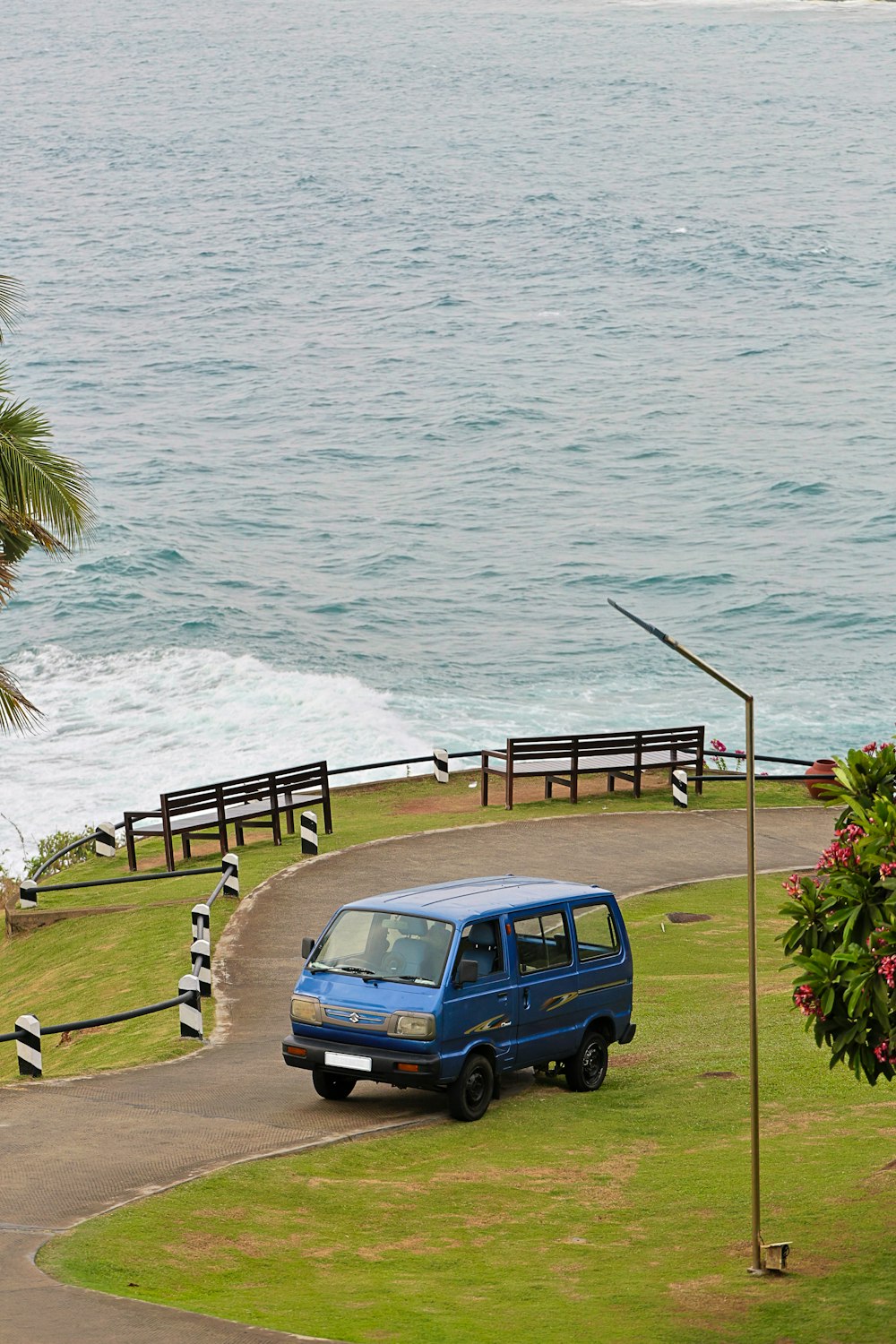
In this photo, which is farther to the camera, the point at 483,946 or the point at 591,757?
the point at 591,757


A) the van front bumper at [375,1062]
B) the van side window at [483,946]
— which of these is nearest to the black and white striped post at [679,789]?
the van side window at [483,946]

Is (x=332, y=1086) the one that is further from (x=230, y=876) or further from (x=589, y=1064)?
(x=230, y=876)

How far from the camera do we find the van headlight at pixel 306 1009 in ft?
46.7

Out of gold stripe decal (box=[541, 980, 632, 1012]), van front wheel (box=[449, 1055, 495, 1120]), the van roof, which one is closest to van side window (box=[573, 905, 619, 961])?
the van roof

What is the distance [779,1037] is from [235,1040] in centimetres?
556

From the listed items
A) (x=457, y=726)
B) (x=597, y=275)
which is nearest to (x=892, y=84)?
(x=597, y=275)

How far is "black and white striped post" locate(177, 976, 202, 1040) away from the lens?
1694 cm

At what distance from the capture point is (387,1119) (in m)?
14.2

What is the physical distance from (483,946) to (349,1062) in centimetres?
156

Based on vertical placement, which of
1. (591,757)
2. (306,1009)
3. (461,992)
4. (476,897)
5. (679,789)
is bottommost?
(679,789)

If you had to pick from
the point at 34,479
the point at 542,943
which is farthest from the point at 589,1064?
the point at 34,479

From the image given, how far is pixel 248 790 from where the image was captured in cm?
2711

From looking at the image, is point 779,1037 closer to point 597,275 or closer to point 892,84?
point 597,275

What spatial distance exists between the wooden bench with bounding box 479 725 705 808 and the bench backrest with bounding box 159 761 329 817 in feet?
10.7
